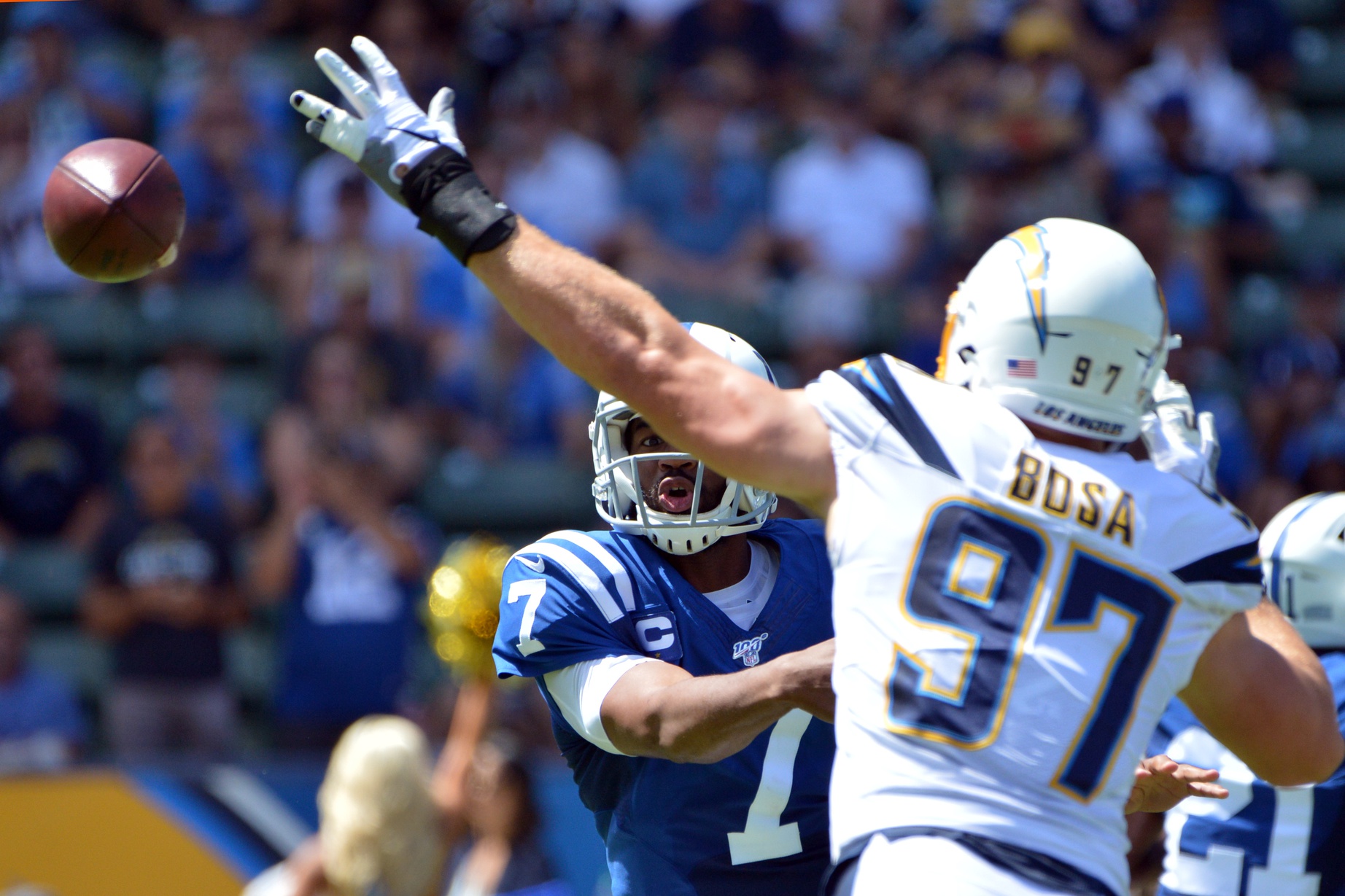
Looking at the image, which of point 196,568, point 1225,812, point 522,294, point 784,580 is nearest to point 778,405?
point 522,294

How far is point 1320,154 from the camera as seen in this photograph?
10.1 m

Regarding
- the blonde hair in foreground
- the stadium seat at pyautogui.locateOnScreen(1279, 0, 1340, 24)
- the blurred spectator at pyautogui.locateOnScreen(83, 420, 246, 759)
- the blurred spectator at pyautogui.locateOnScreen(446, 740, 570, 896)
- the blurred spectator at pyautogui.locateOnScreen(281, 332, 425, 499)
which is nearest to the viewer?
the blonde hair in foreground

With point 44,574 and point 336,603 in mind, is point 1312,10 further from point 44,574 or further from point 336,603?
point 44,574

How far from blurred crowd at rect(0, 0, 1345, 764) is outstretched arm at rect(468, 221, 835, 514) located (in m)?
4.89

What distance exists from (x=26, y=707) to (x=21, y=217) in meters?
2.75

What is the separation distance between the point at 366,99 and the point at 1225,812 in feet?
8.10

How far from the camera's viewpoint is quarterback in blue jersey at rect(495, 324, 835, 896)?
8.92 feet

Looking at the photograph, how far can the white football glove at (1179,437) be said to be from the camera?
2.54 meters

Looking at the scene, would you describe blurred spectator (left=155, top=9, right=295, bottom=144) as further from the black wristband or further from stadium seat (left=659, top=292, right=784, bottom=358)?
the black wristband

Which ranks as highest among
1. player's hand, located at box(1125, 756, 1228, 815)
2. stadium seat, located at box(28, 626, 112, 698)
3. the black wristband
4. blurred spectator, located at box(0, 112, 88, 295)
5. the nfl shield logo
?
blurred spectator, located at box(0, 112, 88, 295)

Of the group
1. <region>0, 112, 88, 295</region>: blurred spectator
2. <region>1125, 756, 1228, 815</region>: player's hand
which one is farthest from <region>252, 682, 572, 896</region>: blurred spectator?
<region>0, 112, 88, 295</region>: blurred spectator

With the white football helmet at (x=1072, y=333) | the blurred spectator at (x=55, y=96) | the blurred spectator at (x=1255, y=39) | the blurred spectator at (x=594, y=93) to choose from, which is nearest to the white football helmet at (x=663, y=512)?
the white football helmet at (x=1072, y=333)

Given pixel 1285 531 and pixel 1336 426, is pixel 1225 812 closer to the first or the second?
pixel 1285 531

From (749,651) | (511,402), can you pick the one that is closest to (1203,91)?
(511,402)
